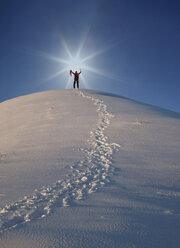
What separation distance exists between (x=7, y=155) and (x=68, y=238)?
383 centimetres

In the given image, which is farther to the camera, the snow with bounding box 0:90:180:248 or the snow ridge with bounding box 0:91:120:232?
the snow ridge with bounding box 0:91:120:232

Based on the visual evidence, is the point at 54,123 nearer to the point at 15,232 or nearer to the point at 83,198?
the point at 83,198

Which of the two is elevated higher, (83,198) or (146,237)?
(83,198)

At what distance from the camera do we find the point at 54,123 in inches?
346

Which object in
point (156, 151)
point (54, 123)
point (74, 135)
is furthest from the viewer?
point (54, 123)

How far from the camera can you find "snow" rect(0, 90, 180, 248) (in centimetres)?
201

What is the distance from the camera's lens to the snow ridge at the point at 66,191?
8.05 ft

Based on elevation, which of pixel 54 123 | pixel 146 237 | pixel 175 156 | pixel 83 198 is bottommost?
pixel 146 237

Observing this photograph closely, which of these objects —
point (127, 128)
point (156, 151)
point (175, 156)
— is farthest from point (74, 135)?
point (175, 156)

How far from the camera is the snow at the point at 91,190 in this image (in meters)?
2.01

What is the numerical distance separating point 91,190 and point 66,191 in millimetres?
405

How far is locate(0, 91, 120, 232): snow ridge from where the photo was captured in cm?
246

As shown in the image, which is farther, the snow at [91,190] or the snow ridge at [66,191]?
the snow ridge at [66,191]

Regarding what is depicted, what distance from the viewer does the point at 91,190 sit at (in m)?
3.20
